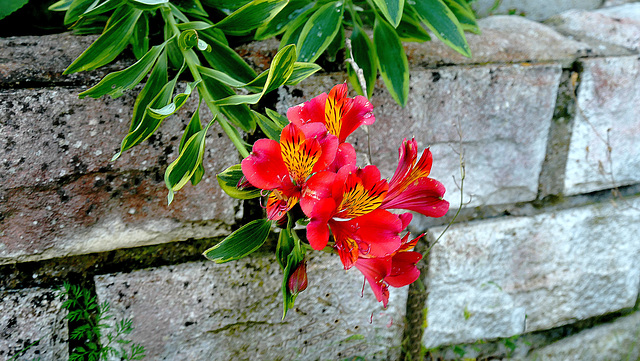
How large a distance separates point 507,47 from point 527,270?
0.54m

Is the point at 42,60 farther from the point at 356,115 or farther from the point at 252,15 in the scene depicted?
the point at 356,115

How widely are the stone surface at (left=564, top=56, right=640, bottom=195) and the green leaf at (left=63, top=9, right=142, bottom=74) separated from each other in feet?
3.12

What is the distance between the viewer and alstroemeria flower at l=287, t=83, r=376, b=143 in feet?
1.80

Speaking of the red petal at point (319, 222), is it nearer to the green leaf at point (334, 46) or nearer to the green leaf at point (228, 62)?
the green leaf at point (228, 62)

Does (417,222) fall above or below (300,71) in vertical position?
below

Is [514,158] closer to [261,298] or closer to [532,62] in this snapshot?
[532,62]

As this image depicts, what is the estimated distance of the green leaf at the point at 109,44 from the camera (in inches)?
28.9

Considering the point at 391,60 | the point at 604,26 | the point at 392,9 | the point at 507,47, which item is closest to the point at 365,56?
the point at 391,60

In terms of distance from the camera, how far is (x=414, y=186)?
23.3 inches

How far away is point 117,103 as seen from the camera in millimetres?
798

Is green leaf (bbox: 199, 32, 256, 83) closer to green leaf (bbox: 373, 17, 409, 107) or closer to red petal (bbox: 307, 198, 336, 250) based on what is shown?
green leaf (bbox: 373, 17, 409, 107)

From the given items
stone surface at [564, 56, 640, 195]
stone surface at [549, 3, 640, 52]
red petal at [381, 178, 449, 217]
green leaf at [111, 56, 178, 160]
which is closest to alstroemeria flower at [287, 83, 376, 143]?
red petal at [381, 178, 449, 217]

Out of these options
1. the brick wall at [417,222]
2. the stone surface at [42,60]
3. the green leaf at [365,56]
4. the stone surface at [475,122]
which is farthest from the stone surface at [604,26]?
the stone surface at [42,60]

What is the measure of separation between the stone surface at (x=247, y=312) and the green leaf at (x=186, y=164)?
0.33m
